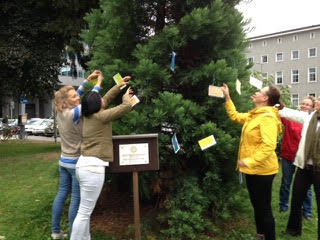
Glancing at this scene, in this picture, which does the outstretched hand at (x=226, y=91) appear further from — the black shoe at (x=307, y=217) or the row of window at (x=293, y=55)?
the row of window at (x=293, y=55)

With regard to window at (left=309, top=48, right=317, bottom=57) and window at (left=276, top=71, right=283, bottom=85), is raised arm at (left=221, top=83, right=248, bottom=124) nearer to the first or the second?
window at (left=309, top=48, right=317, bottom=57)

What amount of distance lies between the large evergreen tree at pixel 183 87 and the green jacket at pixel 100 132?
2.26ft

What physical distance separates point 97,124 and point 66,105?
0.70 meters

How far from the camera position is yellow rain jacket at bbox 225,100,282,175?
4066 millimetres

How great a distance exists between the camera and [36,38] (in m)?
14.4

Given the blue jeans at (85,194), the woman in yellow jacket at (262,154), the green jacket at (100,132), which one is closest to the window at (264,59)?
the woman in yellow jacket at (262,154)

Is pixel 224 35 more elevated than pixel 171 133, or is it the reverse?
pixel 224 35

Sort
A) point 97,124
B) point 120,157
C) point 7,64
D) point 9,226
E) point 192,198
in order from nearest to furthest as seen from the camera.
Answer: point 97,124
point 120,157
point 192,198
point 9,226
point 7,64

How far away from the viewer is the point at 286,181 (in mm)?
6176

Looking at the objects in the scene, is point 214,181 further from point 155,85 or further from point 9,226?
point 9,226

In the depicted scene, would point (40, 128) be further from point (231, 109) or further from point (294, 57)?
point (294, 57)

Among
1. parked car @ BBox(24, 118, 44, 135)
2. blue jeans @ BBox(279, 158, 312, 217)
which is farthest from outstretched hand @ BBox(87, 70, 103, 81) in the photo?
parked car @ BBox(24, 118, 44, 135)

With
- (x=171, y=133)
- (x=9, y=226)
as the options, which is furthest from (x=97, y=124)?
(x=9, y=226)

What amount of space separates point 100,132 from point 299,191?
2874mm
